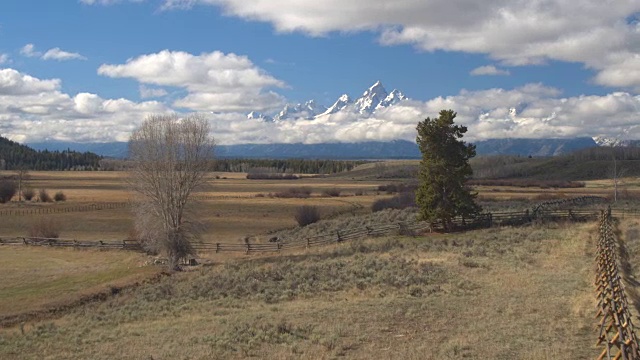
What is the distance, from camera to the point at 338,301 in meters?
22.6

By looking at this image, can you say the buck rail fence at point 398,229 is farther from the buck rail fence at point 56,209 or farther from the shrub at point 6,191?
the shrub at point 6,191

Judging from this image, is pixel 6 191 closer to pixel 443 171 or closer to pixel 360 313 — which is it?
pixel 443 171

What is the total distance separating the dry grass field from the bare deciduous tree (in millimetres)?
2390

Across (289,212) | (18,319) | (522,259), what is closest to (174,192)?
(18,319)

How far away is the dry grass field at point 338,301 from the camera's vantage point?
15.1m

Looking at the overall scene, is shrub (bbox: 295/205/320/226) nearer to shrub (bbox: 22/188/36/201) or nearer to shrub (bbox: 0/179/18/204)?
shrub (bbox: 0/179/18/204)

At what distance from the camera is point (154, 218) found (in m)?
46.0

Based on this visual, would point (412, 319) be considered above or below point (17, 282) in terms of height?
above

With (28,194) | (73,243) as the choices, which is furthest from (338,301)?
(28,194)

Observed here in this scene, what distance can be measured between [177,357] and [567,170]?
639 feet

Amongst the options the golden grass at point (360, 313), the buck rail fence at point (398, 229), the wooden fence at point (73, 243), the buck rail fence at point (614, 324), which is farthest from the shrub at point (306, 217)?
the buck rail fence at point (614, 324)

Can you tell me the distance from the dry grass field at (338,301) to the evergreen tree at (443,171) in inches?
96.4

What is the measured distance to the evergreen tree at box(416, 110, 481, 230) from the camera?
147 ft

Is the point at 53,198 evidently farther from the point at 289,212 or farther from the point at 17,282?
the point at 17,282
